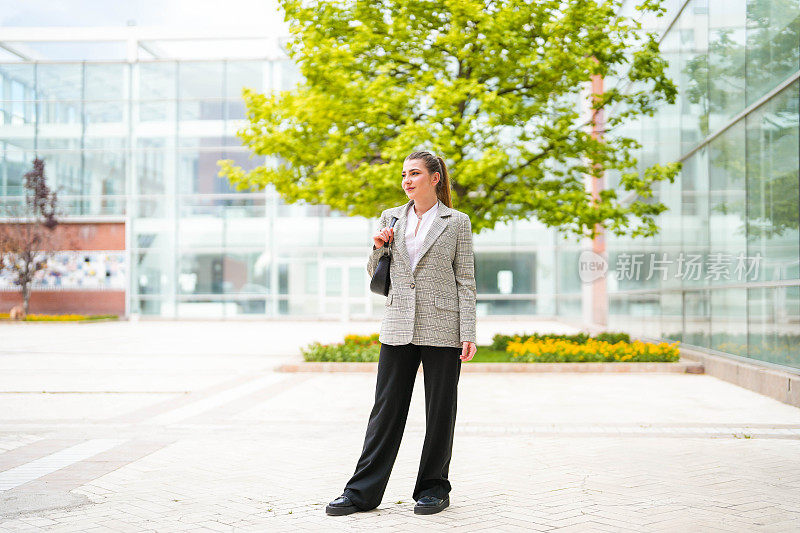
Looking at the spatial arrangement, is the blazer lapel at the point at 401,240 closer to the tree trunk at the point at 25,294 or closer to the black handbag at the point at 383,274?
the black handbag at the point at 383,274

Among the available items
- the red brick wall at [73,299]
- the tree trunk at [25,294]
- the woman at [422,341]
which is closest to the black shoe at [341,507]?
the woman at [422,341]

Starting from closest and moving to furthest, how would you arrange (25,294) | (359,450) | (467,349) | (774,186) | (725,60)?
(467,349) → (359,450) → (774,186) → (725,60) → (25,294)

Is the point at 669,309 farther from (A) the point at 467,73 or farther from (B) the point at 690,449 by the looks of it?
(B) the point at 690,449

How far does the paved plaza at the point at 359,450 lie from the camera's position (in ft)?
15.5

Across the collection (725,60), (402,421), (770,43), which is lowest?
(402,421)

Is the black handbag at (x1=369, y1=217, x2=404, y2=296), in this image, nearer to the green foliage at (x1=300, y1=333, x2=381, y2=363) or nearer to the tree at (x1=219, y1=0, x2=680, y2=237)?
the tree at (x1=219, y1=0, x2=680, y2=237)

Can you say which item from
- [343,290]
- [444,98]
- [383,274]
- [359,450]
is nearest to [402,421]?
[383,274]

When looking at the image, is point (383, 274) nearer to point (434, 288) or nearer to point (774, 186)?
point (434, 288)

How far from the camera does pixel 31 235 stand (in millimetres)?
35062

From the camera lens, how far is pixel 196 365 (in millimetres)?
14805

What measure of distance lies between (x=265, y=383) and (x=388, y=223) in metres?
7.59

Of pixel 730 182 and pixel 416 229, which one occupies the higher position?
pixel 730 182

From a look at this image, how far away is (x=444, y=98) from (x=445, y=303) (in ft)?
30.0

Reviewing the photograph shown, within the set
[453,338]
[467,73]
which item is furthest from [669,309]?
[453,338]
